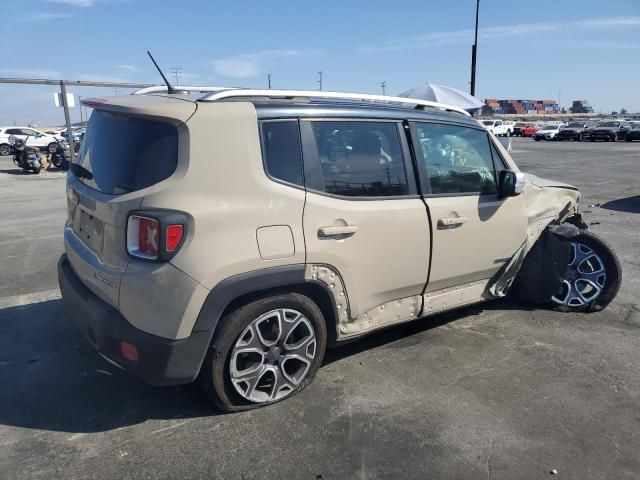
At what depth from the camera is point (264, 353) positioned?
3.02m

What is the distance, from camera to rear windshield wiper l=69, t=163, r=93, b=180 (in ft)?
10.2

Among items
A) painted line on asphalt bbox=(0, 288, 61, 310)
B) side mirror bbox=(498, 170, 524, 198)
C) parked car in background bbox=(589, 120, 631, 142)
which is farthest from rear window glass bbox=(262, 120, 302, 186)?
parked car in background bbox=(589, 120, 631, 142)

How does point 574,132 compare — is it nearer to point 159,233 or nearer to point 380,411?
point 380,411

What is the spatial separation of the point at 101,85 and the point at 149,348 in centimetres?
1366

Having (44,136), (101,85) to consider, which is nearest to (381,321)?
(101,85)

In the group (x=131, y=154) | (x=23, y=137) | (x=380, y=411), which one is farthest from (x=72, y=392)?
(x=23, y=137)

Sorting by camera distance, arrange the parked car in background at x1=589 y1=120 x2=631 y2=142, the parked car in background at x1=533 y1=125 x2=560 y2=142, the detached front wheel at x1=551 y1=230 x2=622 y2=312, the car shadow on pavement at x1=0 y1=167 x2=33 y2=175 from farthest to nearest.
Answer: the parked car in background at x1=533 y1=125 x2=560 y2=142 < the parked car in background at x1=589 y1=120 x2=631 y2=142 < the car shadow on pavement at x1=0 y1=167 x2=33 y2=175 < the detached front wheel at x1=551 y1=230 x2=622 y2=312

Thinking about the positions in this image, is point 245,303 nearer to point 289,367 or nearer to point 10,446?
point 289,367

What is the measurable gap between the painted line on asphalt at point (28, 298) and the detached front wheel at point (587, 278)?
15.4ft

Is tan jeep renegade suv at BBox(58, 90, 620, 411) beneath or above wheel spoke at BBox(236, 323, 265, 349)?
above

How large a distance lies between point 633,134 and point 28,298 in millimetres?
41881

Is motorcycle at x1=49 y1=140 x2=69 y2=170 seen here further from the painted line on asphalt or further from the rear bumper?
the rear bumper

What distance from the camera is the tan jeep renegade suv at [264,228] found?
2.64 meters

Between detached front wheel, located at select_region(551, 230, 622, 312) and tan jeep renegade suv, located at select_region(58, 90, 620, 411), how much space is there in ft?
3.72
